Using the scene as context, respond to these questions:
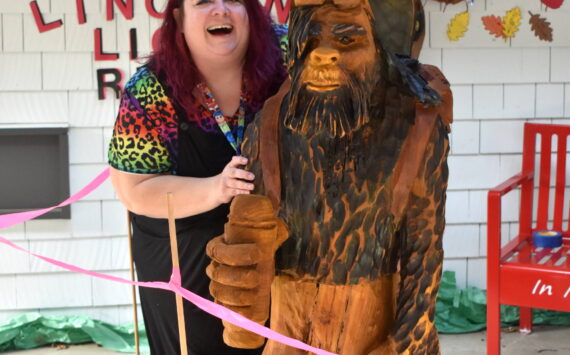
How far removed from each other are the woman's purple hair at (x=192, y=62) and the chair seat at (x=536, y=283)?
183cm

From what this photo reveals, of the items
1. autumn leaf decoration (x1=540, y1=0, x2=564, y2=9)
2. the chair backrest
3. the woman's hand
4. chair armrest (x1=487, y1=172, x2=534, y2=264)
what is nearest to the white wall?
autumn leaf decoration (x1=540, y1=0, x2=564, y2=9)

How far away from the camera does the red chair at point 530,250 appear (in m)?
3.22

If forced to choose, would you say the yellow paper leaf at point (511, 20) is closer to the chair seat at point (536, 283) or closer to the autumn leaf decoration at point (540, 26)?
the autumn leaf decoration at point (540, 26)

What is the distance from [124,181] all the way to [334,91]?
0.78 m

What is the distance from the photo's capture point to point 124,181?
184 centimetres

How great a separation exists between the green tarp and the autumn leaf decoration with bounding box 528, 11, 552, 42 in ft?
4.39

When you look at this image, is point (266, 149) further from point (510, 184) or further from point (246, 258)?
point (510, 184)

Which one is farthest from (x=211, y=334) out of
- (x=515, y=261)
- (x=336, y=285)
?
(x=515, y=261)

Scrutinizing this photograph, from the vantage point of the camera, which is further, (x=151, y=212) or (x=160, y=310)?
(x=160, y=310)

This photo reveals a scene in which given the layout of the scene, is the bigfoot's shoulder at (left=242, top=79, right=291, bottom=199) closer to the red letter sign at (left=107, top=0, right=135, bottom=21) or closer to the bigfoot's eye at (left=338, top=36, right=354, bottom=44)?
the bigfoot's eye at (left=338, top=36, right=354, bottom=44)

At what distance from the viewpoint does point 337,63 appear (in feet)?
4.05

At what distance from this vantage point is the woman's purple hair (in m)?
1.82

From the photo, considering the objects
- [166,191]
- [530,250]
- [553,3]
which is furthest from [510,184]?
[166,191]

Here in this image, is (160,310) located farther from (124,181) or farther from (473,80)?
(473,80)
